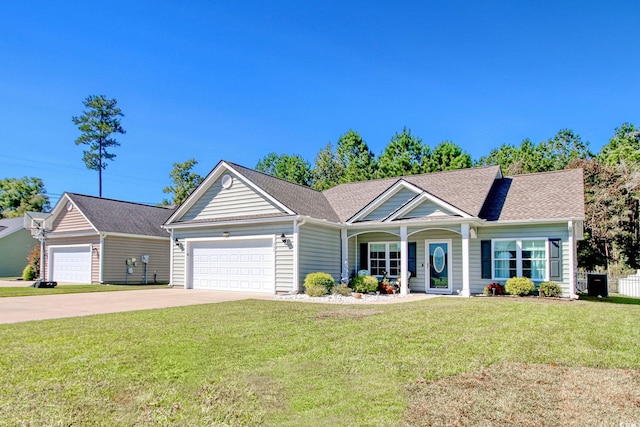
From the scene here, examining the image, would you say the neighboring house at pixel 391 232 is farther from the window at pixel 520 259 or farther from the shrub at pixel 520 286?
the shrub at pixel 520 286

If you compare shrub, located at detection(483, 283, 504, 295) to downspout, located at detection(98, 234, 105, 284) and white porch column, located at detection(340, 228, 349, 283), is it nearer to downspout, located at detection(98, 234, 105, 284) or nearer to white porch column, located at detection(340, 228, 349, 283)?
white porch column, located at detection(340, 228, 349, 283)

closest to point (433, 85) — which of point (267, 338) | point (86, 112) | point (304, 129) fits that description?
point (267, 338)

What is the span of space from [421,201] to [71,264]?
19370mm

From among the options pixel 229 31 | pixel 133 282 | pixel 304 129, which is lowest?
pixel 133 282

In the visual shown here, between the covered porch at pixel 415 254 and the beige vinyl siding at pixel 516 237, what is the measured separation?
1.54 feet

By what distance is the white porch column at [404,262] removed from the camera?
53.1 ft

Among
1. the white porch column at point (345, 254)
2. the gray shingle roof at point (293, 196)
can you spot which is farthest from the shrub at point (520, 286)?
the gray shingle roof at point (293, 196)

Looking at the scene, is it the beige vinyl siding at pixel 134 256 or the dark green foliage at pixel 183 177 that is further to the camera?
the dark green foliage at pixel 183 177

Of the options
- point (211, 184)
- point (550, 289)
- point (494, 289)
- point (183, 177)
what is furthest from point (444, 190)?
point (183, 177)

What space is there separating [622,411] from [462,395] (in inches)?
54.6

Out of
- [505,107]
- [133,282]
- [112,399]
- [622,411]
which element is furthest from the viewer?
[505,107]

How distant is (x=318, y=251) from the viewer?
17.3 m

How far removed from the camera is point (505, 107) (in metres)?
29.1

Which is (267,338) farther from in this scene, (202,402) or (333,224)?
(333,224)
